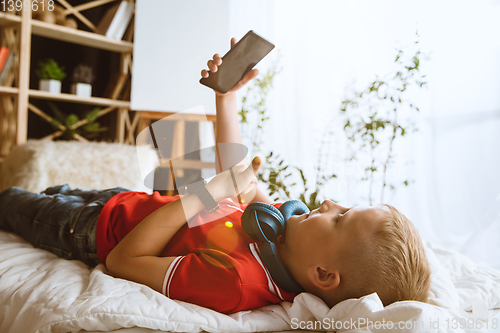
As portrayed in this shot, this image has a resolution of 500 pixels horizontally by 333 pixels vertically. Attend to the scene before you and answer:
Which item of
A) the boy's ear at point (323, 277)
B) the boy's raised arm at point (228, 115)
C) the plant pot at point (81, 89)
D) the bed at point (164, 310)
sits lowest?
the bed at point (164, 310)

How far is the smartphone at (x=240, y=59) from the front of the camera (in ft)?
2.24

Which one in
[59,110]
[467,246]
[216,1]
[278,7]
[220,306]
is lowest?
[467,246]

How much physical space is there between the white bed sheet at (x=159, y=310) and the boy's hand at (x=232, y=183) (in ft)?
0.66

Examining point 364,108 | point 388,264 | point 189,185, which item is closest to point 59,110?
point 364,108

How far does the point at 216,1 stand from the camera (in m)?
0.85

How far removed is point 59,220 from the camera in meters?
0.87

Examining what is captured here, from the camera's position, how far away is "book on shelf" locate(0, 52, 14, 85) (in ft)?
6.49

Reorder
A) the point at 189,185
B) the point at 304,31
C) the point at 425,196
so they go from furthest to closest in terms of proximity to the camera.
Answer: the point at 304,31 < the point at 425,196 < the point at 189,185

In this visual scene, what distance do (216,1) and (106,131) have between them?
2.03 metres

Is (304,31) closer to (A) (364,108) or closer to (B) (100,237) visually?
(A) (364,108)

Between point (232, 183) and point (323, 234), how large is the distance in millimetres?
186

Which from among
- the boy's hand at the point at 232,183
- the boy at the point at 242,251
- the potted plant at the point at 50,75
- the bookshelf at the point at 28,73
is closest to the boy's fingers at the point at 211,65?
the boy at the point at 242,251

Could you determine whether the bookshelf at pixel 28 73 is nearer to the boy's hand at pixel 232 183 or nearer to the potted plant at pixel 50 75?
the potted plant at pixel 50 75

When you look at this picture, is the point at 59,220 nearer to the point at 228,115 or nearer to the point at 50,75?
the point at 228,115
